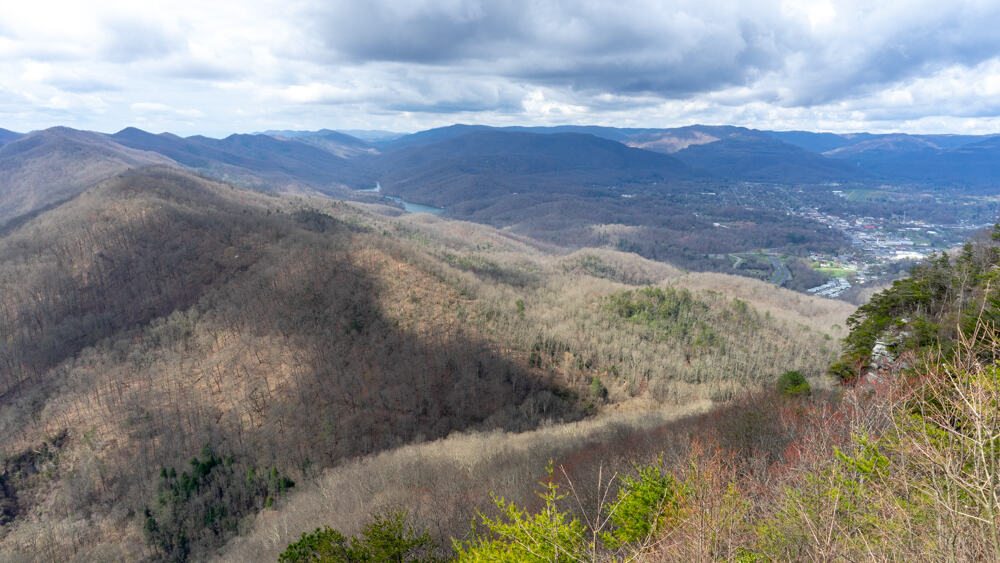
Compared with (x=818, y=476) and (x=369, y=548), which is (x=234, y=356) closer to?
(x=369, y=548)

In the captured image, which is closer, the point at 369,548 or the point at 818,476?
the point at 818,476

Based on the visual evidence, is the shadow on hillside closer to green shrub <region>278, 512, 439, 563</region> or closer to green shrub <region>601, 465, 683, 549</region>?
green shrub <region>278, 512, 439, 563</region>

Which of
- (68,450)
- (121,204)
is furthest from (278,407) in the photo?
(121,204)

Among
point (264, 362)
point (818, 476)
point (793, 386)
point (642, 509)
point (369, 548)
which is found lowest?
point (264, 362)

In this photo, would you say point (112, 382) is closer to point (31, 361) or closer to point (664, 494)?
point (31, 361)

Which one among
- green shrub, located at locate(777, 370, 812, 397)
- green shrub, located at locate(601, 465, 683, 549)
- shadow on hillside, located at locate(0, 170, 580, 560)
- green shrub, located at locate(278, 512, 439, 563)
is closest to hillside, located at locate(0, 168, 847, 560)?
shadow on hillside, located at locate(0, 170, 580, 560)

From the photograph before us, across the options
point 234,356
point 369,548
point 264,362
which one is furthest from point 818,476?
point 234,356

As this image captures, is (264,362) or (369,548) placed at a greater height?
→ (369,548)

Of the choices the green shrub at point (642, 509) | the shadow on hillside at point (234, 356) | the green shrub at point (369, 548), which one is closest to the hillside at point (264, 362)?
the shadow on hillside at point (234, 356)

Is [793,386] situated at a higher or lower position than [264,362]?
A: higher

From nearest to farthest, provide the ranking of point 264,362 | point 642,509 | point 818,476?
point 818,476 → point 642,509 → point 264,362

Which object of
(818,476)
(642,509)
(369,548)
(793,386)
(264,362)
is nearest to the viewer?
(818,476)
